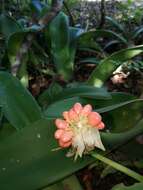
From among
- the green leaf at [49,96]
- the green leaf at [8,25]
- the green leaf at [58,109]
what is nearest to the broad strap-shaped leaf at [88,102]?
the green leaf at [58,109]

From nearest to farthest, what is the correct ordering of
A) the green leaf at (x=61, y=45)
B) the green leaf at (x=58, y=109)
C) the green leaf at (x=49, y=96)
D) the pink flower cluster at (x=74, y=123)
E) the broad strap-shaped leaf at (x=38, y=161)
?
1. the pink flower cluster at (x=74, y=123)
2. the broad strap-shaped leaf at (x=38, y=161)
3. the green leaf at (x=58, y=109)
4. the green leaf at (x=49, y=96)
5. the green leaf at (x=61, y=45)

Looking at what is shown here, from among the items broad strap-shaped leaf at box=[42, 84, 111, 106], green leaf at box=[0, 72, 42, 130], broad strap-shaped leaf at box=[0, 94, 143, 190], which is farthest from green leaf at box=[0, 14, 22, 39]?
broad strap-shaped leaf at box=[0, 94, 143, 190]

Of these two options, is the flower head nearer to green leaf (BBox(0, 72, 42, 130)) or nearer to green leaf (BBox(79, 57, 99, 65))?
green leaf (BBox(0, 72, 42, 130))

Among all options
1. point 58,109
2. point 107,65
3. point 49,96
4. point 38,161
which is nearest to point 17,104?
point 58,109

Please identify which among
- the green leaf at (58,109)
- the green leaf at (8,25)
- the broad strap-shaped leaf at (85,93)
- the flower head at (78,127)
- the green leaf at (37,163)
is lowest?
the green leaf at (37,163)

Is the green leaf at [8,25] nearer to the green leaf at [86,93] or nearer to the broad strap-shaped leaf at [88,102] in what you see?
the green leaf at [86,93]

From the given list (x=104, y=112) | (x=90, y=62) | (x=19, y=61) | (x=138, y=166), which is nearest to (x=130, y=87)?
(x=90, y=62)

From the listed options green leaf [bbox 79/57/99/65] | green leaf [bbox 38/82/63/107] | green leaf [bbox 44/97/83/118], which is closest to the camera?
green leaf [bbox 44/97/83/118]
